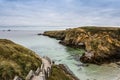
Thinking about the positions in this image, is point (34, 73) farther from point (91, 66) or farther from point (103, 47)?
point (103, 47)

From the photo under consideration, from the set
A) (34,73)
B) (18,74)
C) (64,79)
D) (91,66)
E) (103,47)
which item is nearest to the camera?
(18,74)

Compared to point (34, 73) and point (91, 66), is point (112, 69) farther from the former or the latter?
point (34, 73)

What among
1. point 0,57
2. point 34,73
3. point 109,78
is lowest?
point 109,78

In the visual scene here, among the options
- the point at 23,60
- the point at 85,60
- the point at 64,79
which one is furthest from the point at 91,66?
the point at 23,60

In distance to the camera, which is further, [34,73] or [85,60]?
[85,60]

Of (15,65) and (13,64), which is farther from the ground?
(13,64)

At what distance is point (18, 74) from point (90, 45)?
41.5 m

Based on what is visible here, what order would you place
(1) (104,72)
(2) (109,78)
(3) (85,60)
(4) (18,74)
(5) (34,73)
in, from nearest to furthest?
(4) (18,74) → (5) (34,73) → (2) (109,78) → (1) (104,72) → (3) (85,60)

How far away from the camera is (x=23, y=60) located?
1150 inches

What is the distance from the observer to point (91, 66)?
1916 inches

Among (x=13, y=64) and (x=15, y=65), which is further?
(x=15, y=65)

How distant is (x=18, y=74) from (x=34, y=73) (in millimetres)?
2669

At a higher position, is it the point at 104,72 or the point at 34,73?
the point at 34,73

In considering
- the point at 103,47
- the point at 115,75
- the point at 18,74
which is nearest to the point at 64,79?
the point at 18,74
